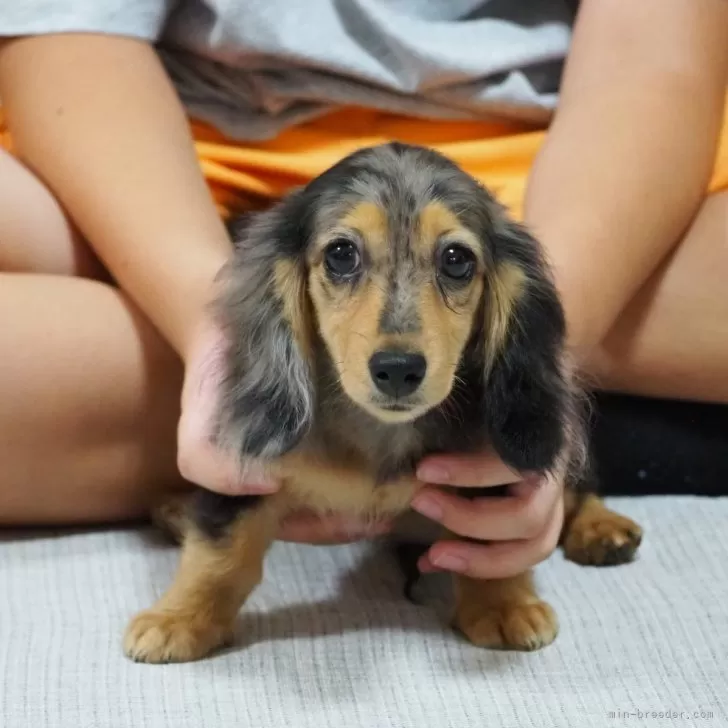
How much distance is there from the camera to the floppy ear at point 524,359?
966 mm

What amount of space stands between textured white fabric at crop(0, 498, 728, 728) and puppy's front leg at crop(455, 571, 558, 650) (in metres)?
0.01

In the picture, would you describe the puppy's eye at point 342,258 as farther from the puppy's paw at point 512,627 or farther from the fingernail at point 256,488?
the puppy's paw at point 512,627

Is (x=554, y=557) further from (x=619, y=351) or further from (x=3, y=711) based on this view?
(x=3, y=711)

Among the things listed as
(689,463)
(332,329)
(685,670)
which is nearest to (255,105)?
(332,329)

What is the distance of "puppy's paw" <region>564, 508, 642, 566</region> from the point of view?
119 cm

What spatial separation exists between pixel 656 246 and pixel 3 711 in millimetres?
899

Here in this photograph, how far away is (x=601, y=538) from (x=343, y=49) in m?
0.69

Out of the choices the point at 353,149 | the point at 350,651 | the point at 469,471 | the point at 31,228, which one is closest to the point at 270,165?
the point at 353,149

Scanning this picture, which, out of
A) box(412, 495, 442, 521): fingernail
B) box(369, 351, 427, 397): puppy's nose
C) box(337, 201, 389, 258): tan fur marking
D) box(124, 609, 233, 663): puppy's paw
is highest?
box(337, 201, 389, 258): tan fur marking

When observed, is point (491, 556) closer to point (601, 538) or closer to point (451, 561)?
point (451, 561)

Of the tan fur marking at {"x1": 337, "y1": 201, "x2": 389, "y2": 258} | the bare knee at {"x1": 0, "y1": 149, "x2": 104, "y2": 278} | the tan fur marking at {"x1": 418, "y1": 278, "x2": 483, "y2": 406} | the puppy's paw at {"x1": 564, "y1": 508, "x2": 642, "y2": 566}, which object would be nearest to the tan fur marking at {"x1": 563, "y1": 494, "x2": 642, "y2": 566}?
the puppy's paw at {"x1": 564, "y1": 508, "x2": 642, "y2": 566}

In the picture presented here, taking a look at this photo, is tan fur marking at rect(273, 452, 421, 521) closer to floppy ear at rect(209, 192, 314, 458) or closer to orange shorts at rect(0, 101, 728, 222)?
floppy ear at rect(209, 192, 314, 458)

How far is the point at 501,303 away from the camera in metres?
1.01

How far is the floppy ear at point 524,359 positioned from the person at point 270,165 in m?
0.16
